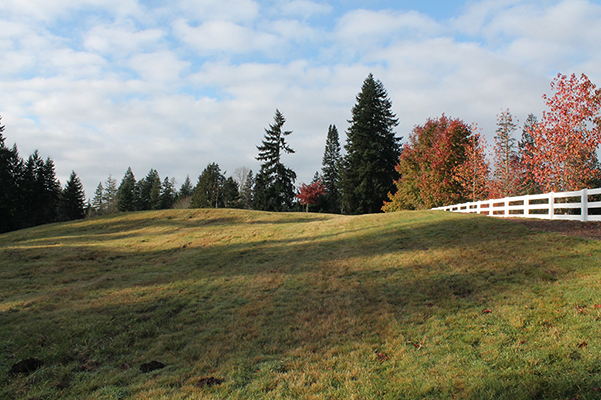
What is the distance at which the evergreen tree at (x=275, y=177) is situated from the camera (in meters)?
54.2

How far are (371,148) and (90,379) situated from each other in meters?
47.4

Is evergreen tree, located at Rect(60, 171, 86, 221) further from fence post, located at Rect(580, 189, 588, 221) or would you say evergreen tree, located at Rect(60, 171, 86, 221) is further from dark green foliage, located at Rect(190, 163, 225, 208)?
fence post, located at Rect(580, 189, 588, 221)

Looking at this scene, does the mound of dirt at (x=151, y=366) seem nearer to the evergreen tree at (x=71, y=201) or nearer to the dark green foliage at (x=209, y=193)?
the dark green foliage at (x=209, y=193)

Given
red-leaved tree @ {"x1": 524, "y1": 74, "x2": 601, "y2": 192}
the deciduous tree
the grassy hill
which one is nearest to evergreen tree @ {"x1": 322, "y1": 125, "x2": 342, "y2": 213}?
the deciduous tree

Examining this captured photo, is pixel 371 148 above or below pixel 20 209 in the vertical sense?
above

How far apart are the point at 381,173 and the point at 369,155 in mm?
3153

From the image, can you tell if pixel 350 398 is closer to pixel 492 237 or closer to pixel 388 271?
pixel 388 271

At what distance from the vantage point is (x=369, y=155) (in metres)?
48.4

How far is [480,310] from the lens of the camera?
20.4ft

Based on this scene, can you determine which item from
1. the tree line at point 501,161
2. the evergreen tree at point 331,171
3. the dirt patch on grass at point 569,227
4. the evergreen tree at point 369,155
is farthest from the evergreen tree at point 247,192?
the dirt patch on grass at point 569,227

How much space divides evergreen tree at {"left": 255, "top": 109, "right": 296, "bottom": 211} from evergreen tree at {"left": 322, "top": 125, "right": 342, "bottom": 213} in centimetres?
775

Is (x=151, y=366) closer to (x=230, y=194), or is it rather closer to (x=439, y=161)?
(x=439, y=161)

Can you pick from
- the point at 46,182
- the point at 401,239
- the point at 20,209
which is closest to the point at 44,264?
the point at 401,239

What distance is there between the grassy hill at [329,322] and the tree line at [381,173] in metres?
10.4
